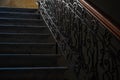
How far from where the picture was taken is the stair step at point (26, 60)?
3479 mm

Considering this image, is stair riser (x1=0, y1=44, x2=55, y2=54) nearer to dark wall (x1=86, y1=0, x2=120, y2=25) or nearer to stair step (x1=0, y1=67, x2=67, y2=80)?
stair step (x1=0, y1=67, x2=67, y2=80)

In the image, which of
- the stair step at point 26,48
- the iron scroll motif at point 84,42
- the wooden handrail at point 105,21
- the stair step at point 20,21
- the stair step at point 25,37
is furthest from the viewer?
the stair step at point 20,21

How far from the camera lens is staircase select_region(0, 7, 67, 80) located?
10.4 ft

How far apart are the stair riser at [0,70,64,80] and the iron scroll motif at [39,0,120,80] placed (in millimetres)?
247

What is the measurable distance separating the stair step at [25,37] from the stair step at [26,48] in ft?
1.30

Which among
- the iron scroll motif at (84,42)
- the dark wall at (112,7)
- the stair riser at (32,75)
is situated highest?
the dark wall at (112,7)

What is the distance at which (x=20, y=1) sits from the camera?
8734 millimetres

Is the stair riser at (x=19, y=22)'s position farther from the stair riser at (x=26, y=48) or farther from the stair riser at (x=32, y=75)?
the stair riser at (x=32, y=75)

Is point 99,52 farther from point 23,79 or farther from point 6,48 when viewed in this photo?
point 6,48

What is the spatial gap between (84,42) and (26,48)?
1.27 m

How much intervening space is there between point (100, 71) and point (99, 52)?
0.21 m

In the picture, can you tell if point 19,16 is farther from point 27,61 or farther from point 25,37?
point 27,61

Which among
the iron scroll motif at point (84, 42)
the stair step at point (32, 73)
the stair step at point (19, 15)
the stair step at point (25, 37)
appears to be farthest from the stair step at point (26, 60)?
the stair step at point (19, 15)

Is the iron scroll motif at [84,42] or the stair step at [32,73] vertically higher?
the iron scroll motif at [84,42]
